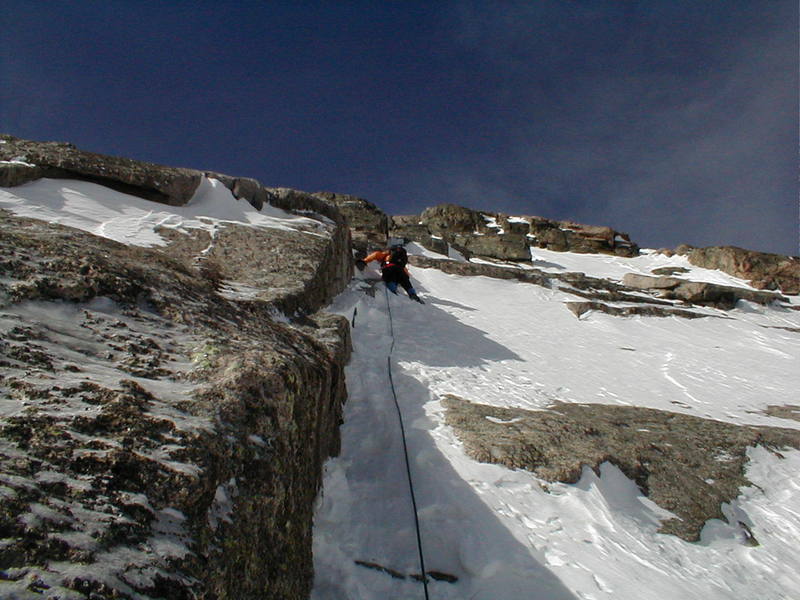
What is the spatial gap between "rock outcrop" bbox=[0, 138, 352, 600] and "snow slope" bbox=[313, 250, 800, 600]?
75cm

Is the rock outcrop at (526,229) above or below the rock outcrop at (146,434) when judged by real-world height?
above

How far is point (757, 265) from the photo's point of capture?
31.3 m

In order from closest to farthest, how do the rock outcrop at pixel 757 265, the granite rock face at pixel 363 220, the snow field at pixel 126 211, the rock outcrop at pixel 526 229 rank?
the snow field at pixel 126 211
the granite rock face at pixel 363 220
the rock outcrop at pixel 757 265
the rock outcrop at pixel 526 229

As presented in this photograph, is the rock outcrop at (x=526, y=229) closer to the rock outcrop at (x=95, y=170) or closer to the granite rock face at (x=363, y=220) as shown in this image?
the granite rock face at (x=363, y=220)

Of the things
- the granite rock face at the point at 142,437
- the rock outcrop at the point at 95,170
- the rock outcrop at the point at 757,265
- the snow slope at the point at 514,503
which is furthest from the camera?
the rock outcrop at the point at 757,265

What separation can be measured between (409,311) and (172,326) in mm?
8660

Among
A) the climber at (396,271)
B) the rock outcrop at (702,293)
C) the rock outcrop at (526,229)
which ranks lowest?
the climber at (396,271)

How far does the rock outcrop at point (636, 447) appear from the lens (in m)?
4.65

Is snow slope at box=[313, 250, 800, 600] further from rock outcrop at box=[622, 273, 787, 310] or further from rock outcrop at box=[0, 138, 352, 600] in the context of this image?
rock outcrop at box=[622, 273, 787, 310]

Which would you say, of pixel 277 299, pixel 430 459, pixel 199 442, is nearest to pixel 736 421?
pixel 430 459

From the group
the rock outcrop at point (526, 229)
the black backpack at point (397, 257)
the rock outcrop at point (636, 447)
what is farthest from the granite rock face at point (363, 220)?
the rock outcrop at point (636, 447)

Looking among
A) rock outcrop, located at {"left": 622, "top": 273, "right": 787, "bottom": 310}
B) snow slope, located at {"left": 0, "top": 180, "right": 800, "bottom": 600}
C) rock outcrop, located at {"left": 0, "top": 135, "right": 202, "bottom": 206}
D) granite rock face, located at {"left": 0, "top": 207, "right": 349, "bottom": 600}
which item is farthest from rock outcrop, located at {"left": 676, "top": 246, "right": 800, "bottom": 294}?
granite rock face, located at {"left": 0, "top": 207, "right": 349, "bottom": 600}

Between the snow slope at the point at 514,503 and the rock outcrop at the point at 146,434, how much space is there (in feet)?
2.45

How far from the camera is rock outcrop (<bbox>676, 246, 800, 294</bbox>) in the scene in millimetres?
30109
